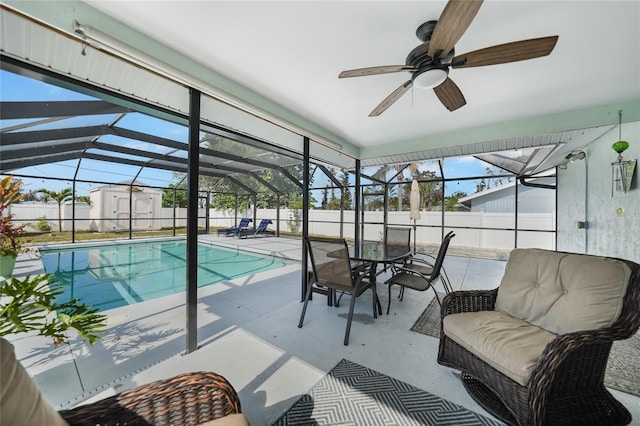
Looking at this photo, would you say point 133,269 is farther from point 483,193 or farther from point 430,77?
point 483,193

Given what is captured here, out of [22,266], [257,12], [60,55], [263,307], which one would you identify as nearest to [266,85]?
[257,12]

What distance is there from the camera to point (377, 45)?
196cm

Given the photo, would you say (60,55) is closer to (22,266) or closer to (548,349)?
(548,349)

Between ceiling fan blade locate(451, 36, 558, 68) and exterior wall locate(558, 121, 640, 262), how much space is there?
9.04ft

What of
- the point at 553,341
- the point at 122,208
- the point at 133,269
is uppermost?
the point at 122,208

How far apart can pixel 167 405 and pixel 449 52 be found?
2481 mm

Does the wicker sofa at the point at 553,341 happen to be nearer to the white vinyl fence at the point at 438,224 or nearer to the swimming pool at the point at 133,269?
the swimming pool at the point at 133,269

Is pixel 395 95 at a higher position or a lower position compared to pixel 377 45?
lower

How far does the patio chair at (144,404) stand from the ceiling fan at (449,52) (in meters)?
2.00

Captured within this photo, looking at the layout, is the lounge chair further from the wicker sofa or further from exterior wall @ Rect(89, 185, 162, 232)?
the wicker sofa

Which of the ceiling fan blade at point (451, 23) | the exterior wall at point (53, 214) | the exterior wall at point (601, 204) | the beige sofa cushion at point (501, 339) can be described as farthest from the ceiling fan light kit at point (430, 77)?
the exterior wall at point (53, 214)

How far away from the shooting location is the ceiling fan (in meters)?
1.31

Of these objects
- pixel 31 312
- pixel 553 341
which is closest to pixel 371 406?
pixel 553 341

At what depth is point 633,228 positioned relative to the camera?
2963 millimetres
